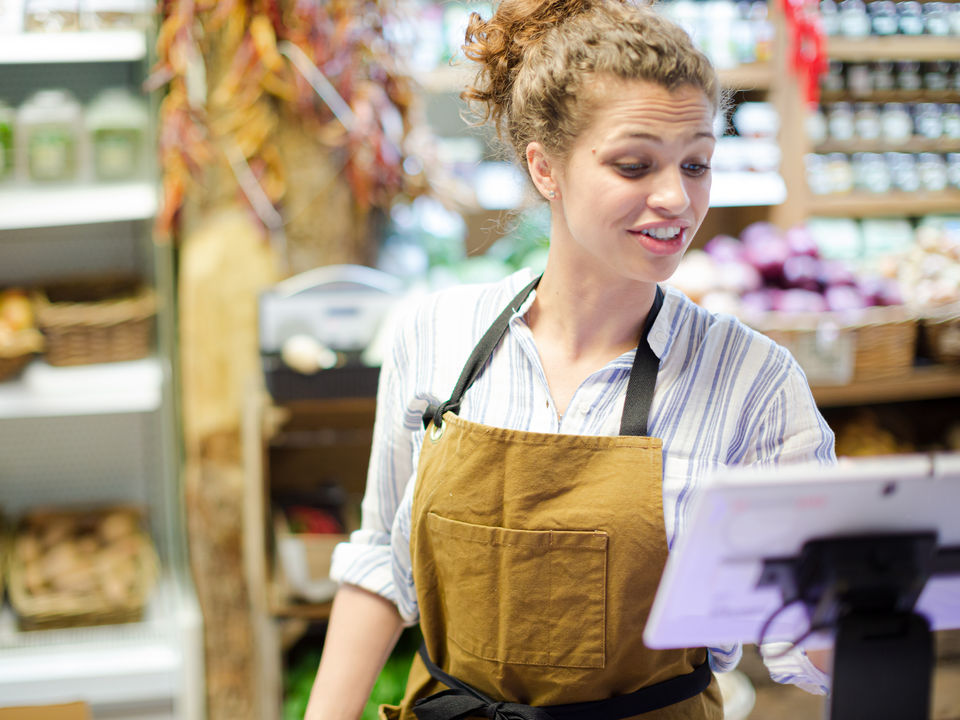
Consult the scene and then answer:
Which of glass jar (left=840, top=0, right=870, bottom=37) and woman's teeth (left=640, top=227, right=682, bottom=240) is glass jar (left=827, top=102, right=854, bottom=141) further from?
woman's teeth (left=640, top=227, right=682, bottom=240)

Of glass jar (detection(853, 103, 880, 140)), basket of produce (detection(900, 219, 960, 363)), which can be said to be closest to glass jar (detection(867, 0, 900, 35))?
glass jar (detection(853, 103, 880, 140))

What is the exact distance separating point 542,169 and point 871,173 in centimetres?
274

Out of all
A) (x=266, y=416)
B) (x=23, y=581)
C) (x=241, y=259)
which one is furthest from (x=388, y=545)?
(x=23, y=581)

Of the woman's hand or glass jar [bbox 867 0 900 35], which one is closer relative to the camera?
the woman's hand

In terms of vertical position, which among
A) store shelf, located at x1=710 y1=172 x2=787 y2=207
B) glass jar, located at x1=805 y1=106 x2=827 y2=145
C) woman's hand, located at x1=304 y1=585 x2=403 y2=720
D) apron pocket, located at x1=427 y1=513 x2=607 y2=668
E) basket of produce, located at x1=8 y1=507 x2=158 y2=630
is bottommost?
basket of produce, located at x1=8 y1=507 x2=158 y2=630

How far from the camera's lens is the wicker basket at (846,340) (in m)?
2.50

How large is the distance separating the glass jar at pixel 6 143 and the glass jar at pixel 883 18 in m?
2.90

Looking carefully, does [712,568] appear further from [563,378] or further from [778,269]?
[778,269]

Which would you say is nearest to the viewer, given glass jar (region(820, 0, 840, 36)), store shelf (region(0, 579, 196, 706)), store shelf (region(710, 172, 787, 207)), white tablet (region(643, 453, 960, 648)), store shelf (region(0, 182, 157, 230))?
white tablet (region(643, 453, 960, 648))

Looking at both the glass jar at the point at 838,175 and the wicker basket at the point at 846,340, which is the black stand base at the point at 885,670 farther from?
the glass jar at the point at 838,175

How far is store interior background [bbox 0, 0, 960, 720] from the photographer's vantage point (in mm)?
2369

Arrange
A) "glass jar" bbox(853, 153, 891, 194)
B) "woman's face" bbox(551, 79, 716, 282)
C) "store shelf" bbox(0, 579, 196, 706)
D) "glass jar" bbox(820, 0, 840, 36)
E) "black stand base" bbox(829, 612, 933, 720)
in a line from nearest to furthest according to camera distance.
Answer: "black stand base" bbox(829, 612, 933, 720) → "woman's face" bbox(551, 79, 716, 282) → "store shelf" bbox(0, 579, 196, 706) → "glass jar" bbox(820, 0, 840, 36) → "glass jar" bbox(853, 153, 891, 194)

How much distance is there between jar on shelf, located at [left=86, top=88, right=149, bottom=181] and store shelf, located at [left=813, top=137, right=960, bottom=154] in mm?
2343

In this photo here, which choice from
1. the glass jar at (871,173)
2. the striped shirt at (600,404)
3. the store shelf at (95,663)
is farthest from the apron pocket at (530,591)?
the glass jar at (871,173)
